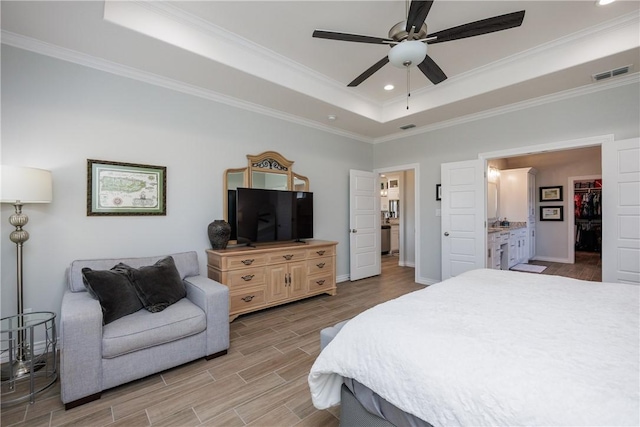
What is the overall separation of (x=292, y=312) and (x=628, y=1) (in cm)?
453

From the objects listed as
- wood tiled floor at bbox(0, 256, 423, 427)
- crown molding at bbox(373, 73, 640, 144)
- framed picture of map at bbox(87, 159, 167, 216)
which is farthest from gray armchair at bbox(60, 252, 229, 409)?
crown molding at bbox(373, 73, 640, 144)

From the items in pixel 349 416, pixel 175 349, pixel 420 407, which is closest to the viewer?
pixel 420 407

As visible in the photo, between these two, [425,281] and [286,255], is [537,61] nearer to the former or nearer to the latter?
[425,281]

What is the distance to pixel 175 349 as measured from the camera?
227cm

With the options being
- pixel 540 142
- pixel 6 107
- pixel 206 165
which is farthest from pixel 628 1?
pixel 6 107

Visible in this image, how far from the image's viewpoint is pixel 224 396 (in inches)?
78.5

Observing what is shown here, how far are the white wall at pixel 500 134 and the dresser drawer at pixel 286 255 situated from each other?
7.79ft

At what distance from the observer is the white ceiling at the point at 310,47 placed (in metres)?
2.46

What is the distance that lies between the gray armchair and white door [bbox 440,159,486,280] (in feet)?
11.9

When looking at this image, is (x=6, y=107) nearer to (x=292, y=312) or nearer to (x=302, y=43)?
(x=302, y=43)

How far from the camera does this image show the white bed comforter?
2.89ft

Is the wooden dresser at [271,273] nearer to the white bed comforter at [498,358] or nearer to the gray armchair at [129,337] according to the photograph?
the gray armchair at [129,337]

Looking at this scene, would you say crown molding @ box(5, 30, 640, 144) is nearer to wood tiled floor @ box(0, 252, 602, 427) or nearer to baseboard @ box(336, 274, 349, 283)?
baseboard @ box(336, 274, 349, 283)

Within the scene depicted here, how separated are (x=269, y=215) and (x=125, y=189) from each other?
5.51 feet
